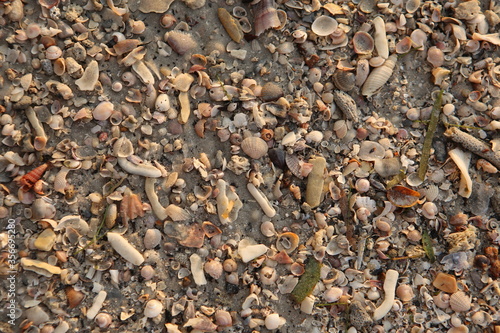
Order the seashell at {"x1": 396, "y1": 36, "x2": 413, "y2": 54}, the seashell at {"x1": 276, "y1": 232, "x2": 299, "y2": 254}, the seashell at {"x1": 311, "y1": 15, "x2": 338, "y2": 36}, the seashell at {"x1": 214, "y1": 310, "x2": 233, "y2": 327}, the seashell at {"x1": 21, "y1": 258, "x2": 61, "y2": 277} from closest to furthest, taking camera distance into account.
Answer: the seashell at {"x1": 21, "y1": 258, "x2": 61, "y2": 277} → the seashell at {"x1": 214, "y1": 310, "x2": 233, "y2": 327} → the seashell at {"x1": 276, "y1": 232, "x2": 299, "y2": 254} → the seashell at {"x1": 311, "y1": 15, "x2": 338, "y2": 36} → the seashell at {"x1": 396, "y1": 36, "x2": 413, "y2": 54}

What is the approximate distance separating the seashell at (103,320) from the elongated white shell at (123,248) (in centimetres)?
32

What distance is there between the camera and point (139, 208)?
2395 millimetres

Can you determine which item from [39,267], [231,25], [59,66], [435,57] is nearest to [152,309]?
[39,267]

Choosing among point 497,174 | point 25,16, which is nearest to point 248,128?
point 25,16

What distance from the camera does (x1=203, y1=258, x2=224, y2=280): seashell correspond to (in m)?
2.42

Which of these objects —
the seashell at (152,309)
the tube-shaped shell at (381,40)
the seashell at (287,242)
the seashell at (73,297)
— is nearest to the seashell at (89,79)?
the seashell at (73,297)

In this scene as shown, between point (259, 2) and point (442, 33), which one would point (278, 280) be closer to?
point (259, 2)

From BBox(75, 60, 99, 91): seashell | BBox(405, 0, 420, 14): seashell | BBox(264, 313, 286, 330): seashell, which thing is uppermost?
BBox(75, 60, 99, 91): seashell

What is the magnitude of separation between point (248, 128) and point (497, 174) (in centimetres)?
162

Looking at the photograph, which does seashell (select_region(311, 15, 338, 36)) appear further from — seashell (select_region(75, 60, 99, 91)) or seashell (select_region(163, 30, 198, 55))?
seashell (select_region(75, 60, 99, 91))

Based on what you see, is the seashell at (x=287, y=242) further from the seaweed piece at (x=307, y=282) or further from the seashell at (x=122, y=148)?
the seashell at (x=122, y=148)

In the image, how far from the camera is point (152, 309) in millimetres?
2348

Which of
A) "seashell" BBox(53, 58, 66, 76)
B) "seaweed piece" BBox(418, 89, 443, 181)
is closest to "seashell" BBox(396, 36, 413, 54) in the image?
"seaweed piece" BBox(418, 89, 443, 181)

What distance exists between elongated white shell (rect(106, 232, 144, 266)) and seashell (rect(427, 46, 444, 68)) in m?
2.14
